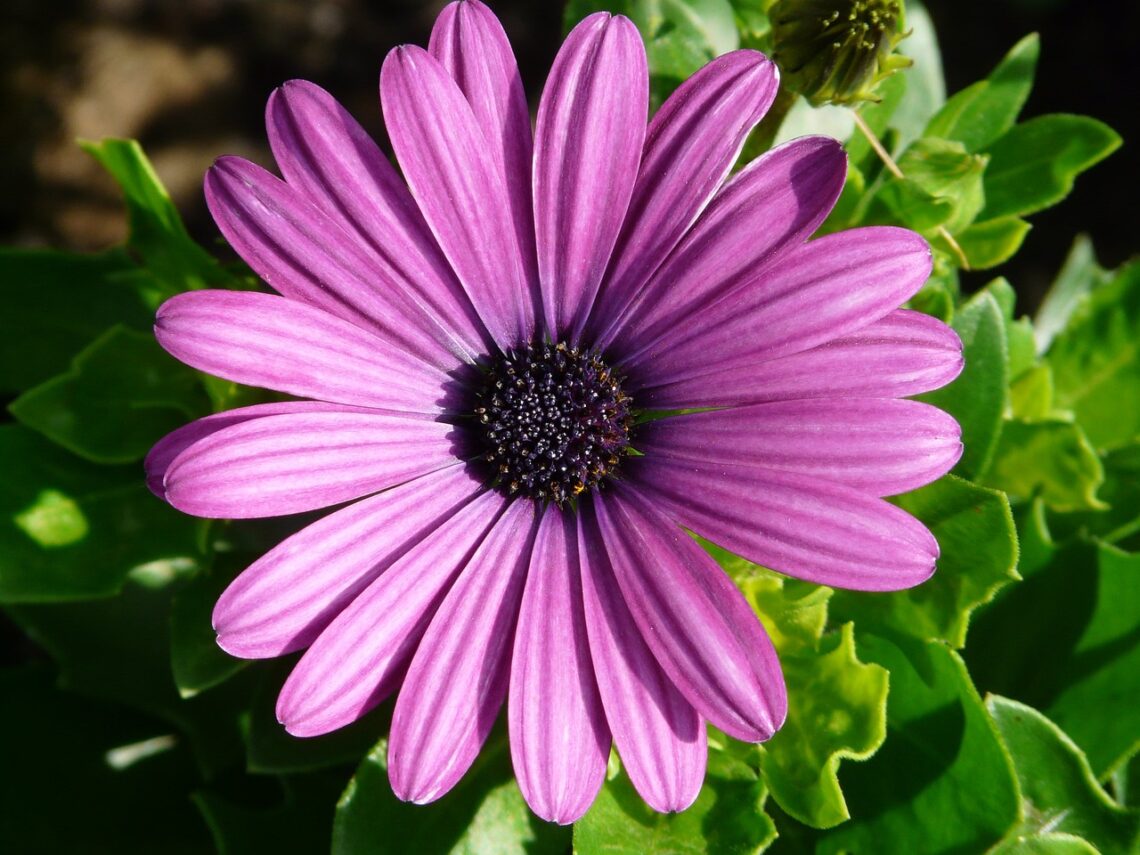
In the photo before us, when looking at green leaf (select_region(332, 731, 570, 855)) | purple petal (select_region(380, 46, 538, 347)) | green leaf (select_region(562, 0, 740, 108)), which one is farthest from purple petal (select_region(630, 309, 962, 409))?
green leaf (select_region(332, 731, 570, 855))

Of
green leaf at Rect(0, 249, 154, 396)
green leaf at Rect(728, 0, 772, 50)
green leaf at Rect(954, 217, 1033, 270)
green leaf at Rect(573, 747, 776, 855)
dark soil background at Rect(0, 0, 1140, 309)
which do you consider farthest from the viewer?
dark soil background at Rect(0, 0, 1140, 309)

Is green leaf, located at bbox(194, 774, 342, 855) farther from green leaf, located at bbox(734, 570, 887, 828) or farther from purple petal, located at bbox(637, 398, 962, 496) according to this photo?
purple petal, located at bbox(637, 398, 962, 496)

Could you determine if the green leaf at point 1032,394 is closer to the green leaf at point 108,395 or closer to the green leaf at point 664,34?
the green leaf at point 664,34

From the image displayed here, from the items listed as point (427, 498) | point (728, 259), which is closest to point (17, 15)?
point (427, 498)

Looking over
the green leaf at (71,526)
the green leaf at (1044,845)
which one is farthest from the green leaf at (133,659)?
the green leaf at (1044,845)

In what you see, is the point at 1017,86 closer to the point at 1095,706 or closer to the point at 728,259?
the point at 728,259

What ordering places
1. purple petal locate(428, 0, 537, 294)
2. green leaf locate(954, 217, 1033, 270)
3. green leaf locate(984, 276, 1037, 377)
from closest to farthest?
purple petal locate(428, 0, 537, 294) < green leaf locate(954, 217, 1033, 270) < green leaf locate(984, 276, 1037, 377)
